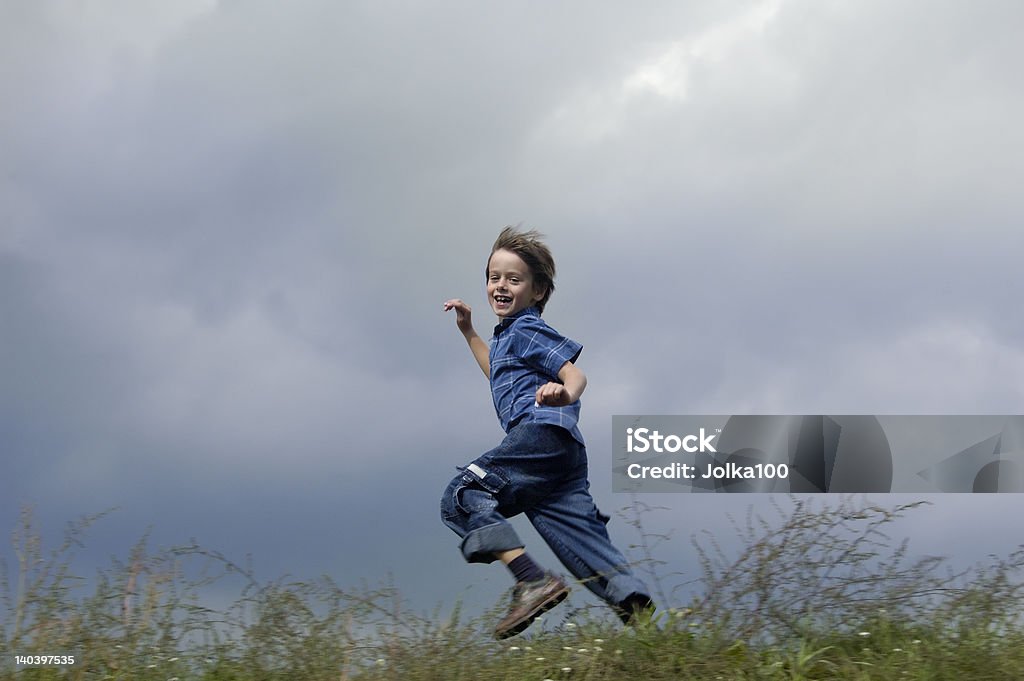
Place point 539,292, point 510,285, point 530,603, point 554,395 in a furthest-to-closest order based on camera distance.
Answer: point 539,292, point 510,285, point 554,395, point 530,603

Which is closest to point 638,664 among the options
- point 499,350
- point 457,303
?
point 499,350

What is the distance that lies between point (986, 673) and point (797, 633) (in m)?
0.75

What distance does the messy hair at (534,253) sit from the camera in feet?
18.6

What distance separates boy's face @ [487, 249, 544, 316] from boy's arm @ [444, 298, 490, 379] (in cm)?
23

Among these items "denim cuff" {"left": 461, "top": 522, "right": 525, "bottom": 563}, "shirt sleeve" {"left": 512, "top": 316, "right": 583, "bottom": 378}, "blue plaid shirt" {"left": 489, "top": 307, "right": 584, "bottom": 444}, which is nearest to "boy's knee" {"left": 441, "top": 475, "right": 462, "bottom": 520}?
"denim cuff" {"left": 461, "top": 522, "right": 525, "bottom": 563}

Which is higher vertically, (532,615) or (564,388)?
(564,388)

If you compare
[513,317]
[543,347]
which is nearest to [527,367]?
[543,347]

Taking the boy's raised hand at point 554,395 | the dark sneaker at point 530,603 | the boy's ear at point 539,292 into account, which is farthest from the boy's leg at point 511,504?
the boy's ear at point 539,292

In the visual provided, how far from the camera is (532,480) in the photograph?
5.27 m

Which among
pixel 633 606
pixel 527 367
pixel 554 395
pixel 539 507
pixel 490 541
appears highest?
pixel 527 367

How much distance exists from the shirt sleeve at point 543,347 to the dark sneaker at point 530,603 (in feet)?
3.20

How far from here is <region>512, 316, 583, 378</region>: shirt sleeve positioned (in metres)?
5.37

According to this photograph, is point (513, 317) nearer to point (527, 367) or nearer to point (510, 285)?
point (510, 285)

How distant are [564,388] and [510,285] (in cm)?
75
